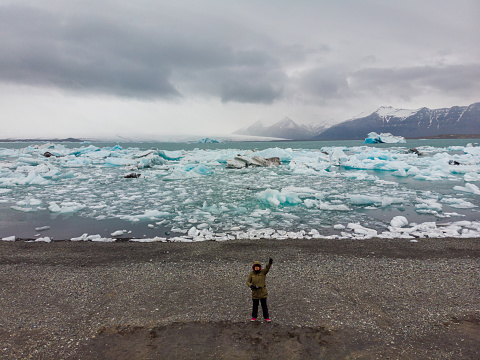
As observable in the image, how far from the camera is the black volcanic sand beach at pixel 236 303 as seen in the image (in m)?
2.92

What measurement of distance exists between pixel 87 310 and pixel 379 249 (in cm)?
539

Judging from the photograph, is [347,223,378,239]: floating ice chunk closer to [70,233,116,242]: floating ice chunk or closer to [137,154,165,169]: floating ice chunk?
[70,233,116,242]: floating ice chunk

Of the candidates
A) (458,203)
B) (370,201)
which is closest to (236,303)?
(370,201)

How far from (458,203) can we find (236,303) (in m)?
10.4

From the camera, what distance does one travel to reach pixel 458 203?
10.1 m

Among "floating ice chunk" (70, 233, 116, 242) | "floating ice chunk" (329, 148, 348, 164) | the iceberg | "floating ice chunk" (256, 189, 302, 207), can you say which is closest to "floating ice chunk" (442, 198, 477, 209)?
"floating ice chunk" (256, 189, 302, 207)

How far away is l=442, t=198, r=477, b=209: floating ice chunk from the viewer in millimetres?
9752

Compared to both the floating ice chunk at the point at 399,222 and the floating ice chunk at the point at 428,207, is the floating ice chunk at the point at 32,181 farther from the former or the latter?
the floating ice chunk at the point at 428,207

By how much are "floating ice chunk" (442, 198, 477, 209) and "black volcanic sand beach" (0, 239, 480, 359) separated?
4.91m

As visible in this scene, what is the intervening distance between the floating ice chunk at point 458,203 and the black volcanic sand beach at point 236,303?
491 cm

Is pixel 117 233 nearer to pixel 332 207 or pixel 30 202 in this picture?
pixel 30 202

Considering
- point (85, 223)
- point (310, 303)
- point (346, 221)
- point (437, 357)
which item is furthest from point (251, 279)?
point (85, 223)

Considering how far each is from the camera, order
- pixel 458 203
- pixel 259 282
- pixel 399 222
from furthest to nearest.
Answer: pixel 458 203
pixel 399 222
pixel 259 282

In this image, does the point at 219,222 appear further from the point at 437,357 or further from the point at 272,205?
the point at 437,357
